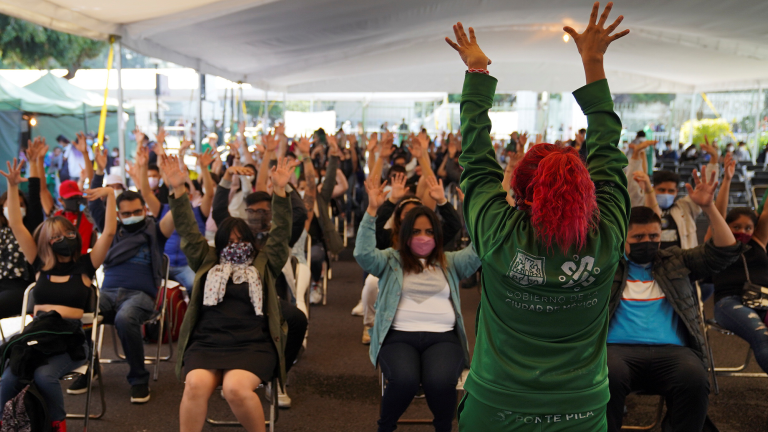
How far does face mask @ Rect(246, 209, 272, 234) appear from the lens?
4.46 metres

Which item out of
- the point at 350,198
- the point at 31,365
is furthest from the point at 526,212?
the point at 350,198

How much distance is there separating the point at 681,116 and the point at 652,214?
23.1 metres

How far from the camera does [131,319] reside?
4.05 m

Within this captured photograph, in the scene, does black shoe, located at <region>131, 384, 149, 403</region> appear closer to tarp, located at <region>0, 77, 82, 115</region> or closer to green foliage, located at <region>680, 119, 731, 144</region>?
tarp, located at <region>0, 77, 82, 115</region>

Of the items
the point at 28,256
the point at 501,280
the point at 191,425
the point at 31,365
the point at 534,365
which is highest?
the point at 501,280

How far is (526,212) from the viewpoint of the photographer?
1702mm

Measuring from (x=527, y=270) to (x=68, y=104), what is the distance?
14.3 meters

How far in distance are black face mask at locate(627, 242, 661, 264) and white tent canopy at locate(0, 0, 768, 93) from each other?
5.41m

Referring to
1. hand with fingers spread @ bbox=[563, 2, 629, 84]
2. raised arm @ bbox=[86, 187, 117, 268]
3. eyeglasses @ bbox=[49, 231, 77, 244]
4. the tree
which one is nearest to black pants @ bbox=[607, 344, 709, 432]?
hand with fingers spread @ bbox=[563, 2, 629, 84]

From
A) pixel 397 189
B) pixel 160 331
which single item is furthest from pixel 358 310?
pixel 397 189

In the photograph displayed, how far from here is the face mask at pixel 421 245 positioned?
348cm

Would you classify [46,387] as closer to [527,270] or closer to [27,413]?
[27,413]

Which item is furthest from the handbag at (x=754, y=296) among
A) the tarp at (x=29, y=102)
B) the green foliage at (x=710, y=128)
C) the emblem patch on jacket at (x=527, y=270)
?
the green foliage at (x=710, y=128)

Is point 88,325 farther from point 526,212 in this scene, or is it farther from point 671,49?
point 671,49
